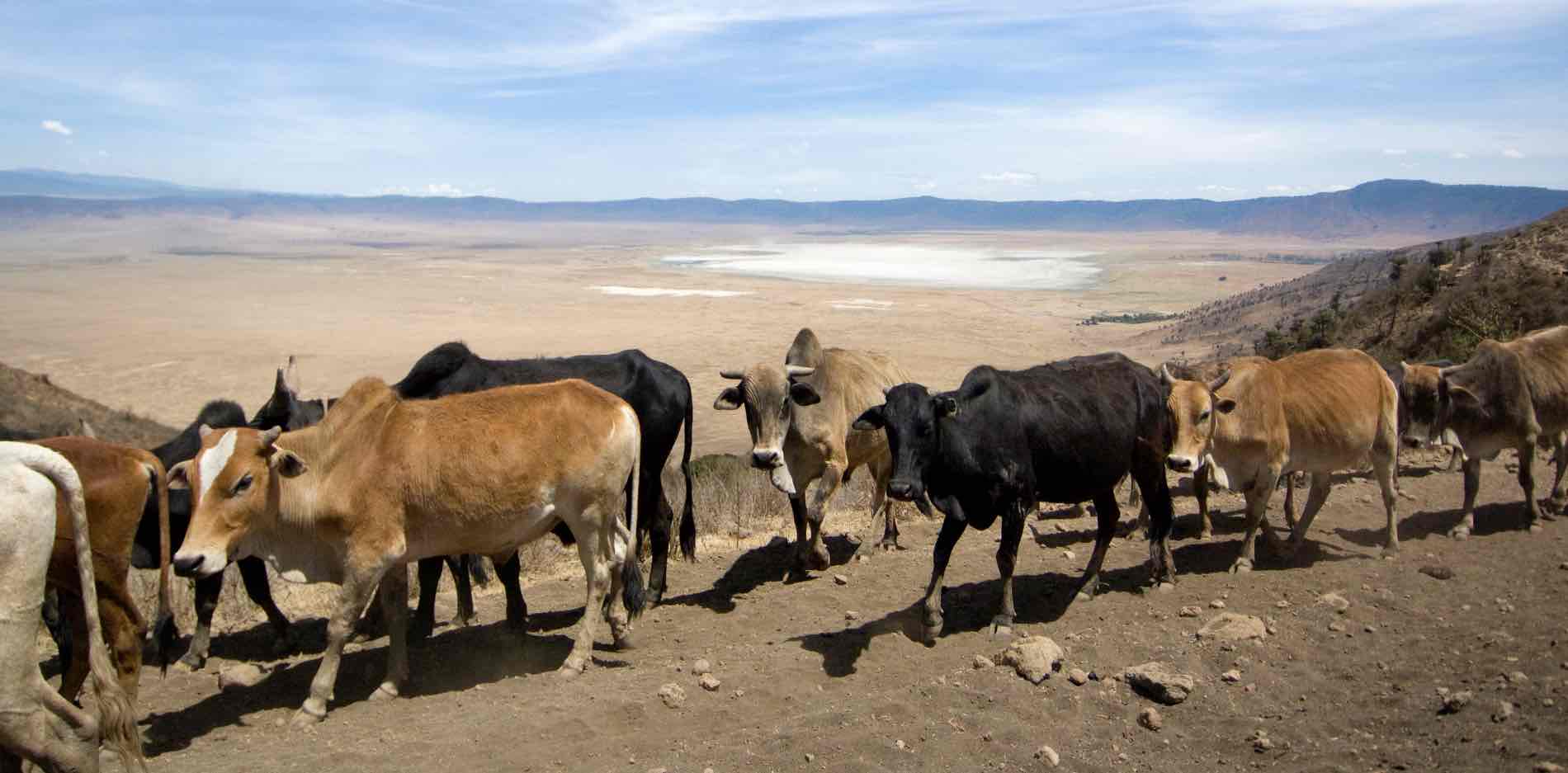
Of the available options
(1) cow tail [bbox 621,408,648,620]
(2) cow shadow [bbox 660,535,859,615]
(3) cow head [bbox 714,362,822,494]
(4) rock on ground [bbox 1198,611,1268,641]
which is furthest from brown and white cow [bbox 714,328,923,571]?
(4) rock on ground [bbox 1198,611,1268,641]

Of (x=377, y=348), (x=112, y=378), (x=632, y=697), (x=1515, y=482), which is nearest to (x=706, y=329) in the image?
(x=377, y=348)

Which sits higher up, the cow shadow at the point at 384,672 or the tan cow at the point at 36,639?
the tan cow at the point at 36,639

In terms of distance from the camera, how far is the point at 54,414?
66.4 feet

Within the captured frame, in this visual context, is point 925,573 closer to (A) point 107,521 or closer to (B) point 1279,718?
(B) point 1279,718

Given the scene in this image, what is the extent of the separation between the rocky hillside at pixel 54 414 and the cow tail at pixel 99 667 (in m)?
12.4

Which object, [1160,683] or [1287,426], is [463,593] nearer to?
[1160,683]

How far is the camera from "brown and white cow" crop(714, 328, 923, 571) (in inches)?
371

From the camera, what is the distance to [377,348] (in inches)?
1929

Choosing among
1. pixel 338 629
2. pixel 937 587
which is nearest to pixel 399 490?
pixel 338 629

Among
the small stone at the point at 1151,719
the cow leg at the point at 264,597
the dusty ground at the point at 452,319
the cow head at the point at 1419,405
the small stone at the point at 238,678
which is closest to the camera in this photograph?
the small stone at the point at 1151,719

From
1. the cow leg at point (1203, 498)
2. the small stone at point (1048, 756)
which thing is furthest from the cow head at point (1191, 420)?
the small stone at point (1048, 756)

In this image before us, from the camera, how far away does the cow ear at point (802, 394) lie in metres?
9.47

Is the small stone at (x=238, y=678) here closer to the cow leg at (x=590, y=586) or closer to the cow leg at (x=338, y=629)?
the cow leg at (x=338, y=629)

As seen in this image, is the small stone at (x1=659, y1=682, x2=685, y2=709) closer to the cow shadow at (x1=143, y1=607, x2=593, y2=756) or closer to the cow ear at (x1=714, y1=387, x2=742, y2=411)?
the cow shadow at (x1=143, y1=607, x2=593, y2=756)
